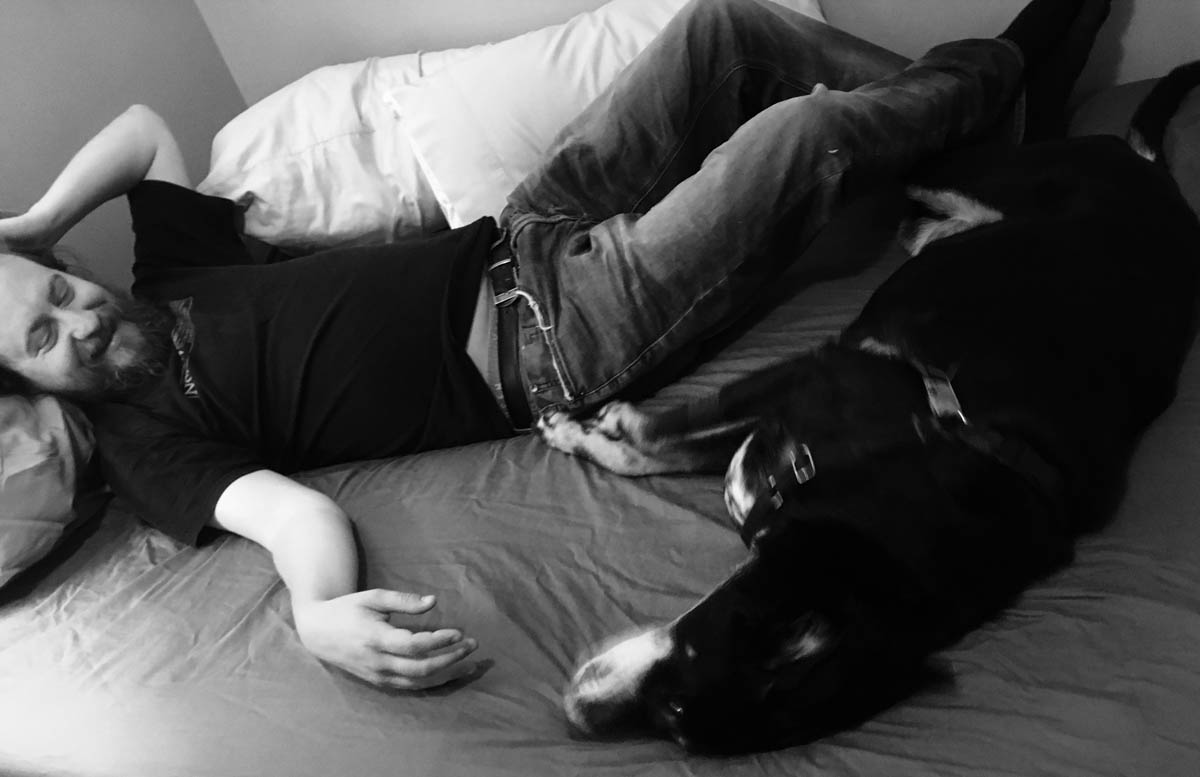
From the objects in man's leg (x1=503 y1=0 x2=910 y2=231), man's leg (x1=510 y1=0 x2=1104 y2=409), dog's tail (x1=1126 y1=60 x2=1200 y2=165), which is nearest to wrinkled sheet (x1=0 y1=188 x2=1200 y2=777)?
man's leg (x1=510 y1=0 x2=1104 y2=409)

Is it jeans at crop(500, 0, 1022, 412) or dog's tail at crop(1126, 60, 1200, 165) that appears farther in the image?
dog's tail at crop(1126, 60, 1200, 165)

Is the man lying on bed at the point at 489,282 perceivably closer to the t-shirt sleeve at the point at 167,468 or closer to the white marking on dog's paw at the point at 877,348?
the t-shirt sleeve at the point at 167,468

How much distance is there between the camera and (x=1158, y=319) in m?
0.95

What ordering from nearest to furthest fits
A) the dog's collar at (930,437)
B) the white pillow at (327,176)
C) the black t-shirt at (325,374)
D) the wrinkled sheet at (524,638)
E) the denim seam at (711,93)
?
the wrinkled sheet at (524,638) → the dog's collar at (930,437) → the black t-shirt at (325,374) → the denim seam at (711,93) → the white pillow at (327,176)

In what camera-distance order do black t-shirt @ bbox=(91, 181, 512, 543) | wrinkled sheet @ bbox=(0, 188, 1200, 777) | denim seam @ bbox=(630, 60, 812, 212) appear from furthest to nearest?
denim seam @ bbox=(630, 60, 812, 212)
black t-shirt @ bbox=(91, 181, 512, 543)
wrinkled sheet @ bbox=(0, 188, 1200, 777)

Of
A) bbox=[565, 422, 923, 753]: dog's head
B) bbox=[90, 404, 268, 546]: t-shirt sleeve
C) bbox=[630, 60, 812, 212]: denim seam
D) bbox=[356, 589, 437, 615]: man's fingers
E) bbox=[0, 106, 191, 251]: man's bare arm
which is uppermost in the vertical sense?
bbox=[0, 106, 191, 251]: man's bare arm

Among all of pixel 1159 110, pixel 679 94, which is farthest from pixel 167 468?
pixel 1159 110

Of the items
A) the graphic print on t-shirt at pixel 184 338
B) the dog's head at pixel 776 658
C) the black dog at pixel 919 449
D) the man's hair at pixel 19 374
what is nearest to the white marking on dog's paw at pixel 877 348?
the black dog at pixel 919 449

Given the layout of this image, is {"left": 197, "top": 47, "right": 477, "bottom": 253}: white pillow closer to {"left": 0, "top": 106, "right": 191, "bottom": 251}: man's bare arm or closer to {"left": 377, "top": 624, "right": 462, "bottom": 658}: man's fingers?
{"left": 0, "top": 106, "right": 191, "bottom": 251}: man's bare arm

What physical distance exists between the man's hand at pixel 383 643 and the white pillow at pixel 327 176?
0.80 metres

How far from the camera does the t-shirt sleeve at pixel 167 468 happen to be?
105 cm

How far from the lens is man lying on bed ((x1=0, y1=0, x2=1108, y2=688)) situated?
41.6 inches

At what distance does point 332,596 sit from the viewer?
902mm

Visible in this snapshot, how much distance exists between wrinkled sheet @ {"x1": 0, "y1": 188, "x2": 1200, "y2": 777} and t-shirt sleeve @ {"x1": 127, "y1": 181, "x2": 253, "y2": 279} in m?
0.44
